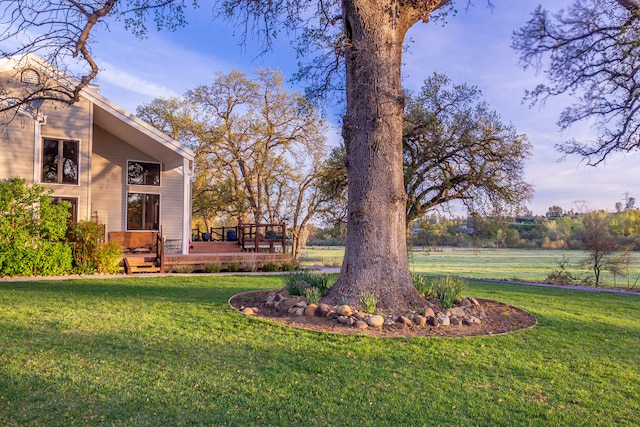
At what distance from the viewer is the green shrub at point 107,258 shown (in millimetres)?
12312

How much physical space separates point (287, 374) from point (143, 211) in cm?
1435

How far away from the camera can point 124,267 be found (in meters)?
13.3

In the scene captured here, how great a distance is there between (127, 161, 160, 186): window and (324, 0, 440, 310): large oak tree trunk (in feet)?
39.1

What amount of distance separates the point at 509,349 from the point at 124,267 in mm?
11763

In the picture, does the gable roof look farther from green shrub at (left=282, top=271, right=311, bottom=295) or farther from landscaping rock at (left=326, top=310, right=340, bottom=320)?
landscaping rock at (left=326, top=310, right=340, bottom=320)

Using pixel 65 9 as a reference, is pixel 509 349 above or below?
below

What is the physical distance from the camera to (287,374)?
3.68 meters

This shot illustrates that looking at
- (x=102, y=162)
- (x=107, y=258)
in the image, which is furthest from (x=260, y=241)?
(x=102, y=162)

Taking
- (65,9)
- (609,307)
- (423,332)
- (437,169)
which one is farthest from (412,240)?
(65,9)

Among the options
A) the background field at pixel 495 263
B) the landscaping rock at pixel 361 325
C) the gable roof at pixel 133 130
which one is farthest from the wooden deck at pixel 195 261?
the landscaping rock at pixel 361 325

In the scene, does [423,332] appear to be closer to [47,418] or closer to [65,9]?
[47,418]

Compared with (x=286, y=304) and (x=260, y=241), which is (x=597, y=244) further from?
(x=286, y=304)

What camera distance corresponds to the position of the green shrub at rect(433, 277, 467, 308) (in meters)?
6.61

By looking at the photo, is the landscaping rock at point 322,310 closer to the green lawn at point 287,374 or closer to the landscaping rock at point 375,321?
the landscaping rock at point 375,321
